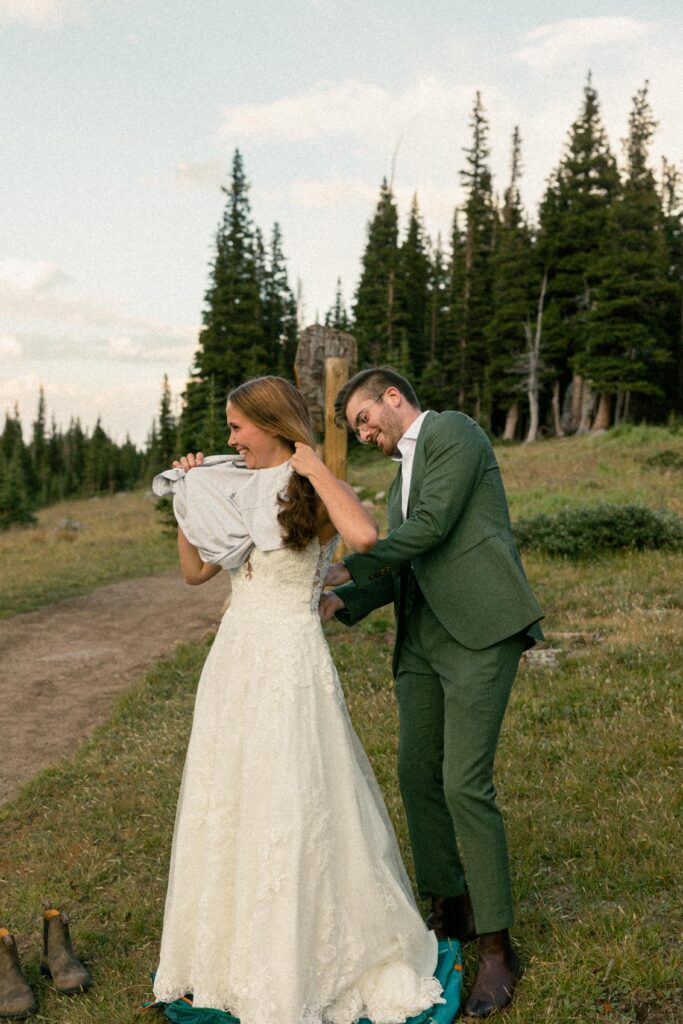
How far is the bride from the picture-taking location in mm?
3627

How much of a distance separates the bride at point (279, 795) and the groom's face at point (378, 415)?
0.41m

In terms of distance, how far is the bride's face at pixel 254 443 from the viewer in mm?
3814

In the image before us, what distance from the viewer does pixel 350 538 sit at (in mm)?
3586

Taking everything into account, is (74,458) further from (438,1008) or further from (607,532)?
(438,1008)

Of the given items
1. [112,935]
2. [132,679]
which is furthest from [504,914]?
[132,679]

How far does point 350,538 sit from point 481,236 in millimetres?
56223

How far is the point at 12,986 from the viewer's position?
4.37 meters

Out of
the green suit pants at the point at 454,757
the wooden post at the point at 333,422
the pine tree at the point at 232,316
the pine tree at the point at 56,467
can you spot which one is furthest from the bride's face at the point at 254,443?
the pine tree at the point at 56,467

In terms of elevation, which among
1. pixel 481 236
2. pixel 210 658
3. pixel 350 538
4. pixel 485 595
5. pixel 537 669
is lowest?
pixel 537 669

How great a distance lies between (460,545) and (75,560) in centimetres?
1966

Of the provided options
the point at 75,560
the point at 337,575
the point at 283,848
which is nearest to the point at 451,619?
the point at 337,575

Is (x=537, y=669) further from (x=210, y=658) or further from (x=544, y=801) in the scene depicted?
(x=210, y=658)

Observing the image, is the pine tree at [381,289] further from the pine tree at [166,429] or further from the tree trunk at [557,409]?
the pine tree at [166,429]

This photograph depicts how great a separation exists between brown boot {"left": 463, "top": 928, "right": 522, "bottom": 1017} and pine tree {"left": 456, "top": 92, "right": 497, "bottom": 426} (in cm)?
4750
